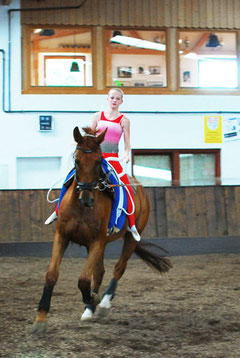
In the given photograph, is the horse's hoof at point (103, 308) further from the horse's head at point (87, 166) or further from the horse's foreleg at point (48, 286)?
the horse's head at point (87, 166)

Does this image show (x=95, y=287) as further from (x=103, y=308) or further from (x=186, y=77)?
(x=186, y=77)

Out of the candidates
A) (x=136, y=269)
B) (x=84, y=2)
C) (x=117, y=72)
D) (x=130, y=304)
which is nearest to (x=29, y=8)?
(x=84, y=2)

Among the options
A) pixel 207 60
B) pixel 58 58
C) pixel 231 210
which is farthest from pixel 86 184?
pixel 207 60

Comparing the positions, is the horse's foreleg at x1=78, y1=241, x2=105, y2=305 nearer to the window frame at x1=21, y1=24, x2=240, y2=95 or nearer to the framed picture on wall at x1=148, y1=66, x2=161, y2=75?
the window frame at x1=21, y1=24, x2=240, y2=95

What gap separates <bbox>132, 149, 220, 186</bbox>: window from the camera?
1490cm

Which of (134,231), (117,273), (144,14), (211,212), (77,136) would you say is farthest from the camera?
(144,14)

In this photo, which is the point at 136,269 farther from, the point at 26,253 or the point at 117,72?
the point at 117,72

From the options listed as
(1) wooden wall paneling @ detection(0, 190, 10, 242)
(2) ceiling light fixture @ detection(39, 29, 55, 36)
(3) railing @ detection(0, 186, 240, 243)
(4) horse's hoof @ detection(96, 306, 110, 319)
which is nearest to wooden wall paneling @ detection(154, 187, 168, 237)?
(3) railing @ detection(0, 186, 240, 243)

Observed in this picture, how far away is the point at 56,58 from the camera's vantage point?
14445 millimetres

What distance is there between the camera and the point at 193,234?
38.1 feet

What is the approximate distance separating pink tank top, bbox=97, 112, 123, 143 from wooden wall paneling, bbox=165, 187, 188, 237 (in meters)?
5.10

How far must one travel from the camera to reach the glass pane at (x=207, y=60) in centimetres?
1512

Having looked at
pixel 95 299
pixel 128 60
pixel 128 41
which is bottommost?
pixel 95 299

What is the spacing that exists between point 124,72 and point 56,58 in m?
1.63
